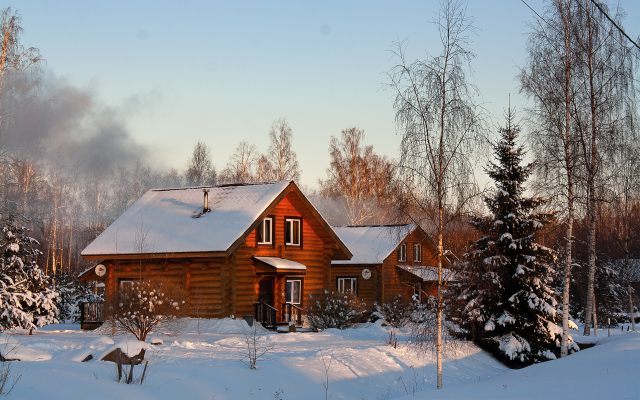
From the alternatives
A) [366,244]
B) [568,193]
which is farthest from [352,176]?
[568,193]

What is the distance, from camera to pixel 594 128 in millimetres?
19891

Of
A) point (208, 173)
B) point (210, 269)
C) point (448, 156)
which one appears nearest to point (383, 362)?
point (448, 156)

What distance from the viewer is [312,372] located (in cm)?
1404

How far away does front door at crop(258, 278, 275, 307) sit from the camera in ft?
88.5

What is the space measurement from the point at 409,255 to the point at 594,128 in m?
21.6

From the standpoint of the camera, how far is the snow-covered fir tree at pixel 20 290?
1958cm

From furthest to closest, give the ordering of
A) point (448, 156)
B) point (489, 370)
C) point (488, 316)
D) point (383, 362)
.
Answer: point (488, 316) < point (489, 370) < point (383, 362) < point (448, 156)

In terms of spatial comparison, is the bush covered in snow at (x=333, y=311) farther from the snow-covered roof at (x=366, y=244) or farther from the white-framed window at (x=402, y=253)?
the white-framed window at (x=402, y=253)

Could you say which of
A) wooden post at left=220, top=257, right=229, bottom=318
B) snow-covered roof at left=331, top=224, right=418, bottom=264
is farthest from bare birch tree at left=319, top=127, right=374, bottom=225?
wooden post at left=220, top=257, right=229, bottom=318

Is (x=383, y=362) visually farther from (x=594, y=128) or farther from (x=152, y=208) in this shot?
(x=152, y=208)

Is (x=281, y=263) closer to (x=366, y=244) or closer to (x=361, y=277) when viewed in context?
(x=361, y=277)

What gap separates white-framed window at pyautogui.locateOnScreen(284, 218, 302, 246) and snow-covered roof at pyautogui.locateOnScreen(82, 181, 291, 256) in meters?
2.06

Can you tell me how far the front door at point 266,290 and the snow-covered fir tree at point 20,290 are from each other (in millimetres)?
9243

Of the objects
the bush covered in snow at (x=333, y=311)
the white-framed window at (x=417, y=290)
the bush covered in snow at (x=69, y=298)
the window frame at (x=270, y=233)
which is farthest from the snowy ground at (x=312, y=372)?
the bush covered in snow at (x=69, y=298)
